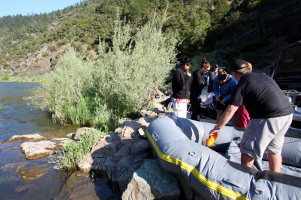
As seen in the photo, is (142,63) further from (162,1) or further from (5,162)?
(162,1)

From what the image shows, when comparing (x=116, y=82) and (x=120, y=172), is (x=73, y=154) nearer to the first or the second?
(x=120, y=172)

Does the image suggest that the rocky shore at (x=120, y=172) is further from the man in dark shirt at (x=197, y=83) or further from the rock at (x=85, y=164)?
the man in dark shirt at (x=197, y=83)

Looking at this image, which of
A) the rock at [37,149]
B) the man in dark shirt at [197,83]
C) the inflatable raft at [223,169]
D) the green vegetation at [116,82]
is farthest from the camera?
the green vegetation at [116,82]

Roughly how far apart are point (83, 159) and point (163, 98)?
202 inches

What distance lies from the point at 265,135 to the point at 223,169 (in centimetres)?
65

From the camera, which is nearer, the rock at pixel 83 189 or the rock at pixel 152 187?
the rock at pixel 152 187

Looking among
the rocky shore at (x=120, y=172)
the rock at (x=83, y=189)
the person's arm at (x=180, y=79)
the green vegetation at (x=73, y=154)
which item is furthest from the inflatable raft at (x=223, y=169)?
the green vegetation at (x=73, y=154)

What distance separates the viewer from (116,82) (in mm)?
7973

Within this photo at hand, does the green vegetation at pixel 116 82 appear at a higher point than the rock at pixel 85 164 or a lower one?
higher

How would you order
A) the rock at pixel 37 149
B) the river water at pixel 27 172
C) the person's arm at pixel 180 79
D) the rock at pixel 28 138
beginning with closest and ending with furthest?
the river water at pixel 27 172 < the person's arm at pixel 180 79 < the rock at pixel 37 149 < the rock at pixel 28 138

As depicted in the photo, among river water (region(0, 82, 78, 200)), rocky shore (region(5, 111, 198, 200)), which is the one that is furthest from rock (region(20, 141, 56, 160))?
river water (region(0, 82, 78, 200))

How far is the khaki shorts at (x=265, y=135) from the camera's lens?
2666 millimetres

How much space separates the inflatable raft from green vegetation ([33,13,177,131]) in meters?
4.13

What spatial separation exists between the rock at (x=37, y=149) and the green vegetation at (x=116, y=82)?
4.91 ft
